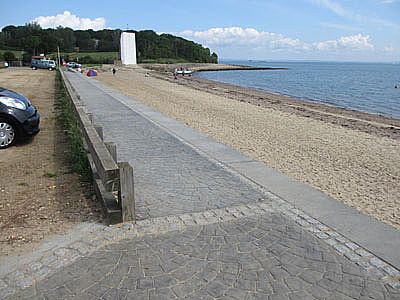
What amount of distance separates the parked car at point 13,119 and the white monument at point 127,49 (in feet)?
378

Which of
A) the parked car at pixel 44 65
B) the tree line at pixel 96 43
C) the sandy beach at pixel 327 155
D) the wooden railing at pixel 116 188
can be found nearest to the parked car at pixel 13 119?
the wooden railing at pixel 116 188

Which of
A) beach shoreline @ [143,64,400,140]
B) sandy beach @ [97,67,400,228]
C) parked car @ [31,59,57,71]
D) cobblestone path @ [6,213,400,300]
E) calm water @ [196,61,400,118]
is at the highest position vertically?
Answer: parked car @ [31,59,57,71]

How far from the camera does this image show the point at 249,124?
14.5 meters

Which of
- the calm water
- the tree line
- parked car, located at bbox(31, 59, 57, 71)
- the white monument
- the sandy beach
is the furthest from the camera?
the white monument

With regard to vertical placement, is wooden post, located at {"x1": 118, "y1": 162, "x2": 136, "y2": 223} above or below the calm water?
above

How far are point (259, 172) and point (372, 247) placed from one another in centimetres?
302

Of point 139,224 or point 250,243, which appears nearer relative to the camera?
point 250,243

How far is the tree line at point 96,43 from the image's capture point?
108 meters

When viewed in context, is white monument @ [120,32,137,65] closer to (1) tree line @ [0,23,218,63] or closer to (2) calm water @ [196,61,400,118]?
(1) tree line @ [0,23,218,63]

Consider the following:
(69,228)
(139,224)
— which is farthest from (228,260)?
(69,228)

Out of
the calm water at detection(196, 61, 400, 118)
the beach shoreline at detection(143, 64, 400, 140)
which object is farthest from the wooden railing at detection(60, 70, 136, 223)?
the calm water at detection(196, 61, 400, 118)

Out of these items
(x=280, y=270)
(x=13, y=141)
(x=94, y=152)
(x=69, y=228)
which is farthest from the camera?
(x=13, y=141)

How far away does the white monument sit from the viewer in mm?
121188

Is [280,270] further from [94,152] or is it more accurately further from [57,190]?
[57,190]
